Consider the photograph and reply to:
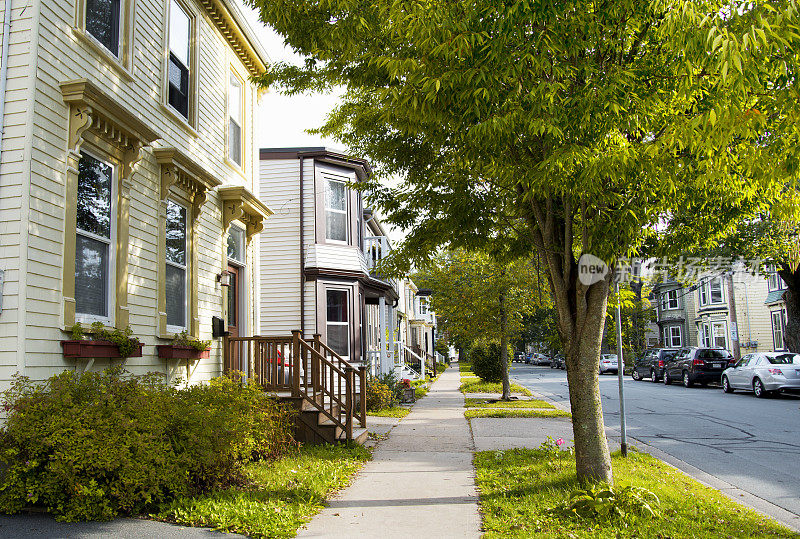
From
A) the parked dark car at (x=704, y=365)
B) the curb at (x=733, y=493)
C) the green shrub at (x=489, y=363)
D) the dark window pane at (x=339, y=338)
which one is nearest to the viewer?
the curb at (x=733, y=493)

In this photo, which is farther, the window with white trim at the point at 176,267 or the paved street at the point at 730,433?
the window with white trim at the point at 176,267

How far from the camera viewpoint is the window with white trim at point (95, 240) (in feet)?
22.1

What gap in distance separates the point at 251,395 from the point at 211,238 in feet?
10.6

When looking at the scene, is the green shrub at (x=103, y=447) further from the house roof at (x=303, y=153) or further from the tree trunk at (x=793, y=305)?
the tree trunk at (x=793, y=305)

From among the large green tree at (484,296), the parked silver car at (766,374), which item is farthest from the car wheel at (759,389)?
the large green tree at (484,296)

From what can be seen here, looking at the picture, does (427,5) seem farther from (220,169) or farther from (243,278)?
(243,278)

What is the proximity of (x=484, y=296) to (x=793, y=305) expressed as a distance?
11.6 m

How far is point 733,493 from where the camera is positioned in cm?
772

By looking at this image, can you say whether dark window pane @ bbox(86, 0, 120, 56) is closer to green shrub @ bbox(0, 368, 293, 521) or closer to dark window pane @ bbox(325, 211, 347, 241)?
green shrub @ bbox(0, 368, 293, 521)

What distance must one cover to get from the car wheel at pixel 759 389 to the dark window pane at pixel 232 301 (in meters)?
17.0

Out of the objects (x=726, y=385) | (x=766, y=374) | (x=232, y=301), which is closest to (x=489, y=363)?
(x=726, y=385)

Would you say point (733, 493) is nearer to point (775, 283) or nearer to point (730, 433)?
point (730, 433)

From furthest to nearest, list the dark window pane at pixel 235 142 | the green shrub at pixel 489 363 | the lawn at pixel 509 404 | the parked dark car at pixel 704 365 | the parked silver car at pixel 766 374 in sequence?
the green shrub at pixel 489 363, the parked dark car at pixel 704 365, the parked silver car at pixel 766 374, the lawn at pixel 509 404, the dark window pane at pixel 235 142

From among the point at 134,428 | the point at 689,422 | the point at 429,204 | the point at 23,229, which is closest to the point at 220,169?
the point at 429,204
